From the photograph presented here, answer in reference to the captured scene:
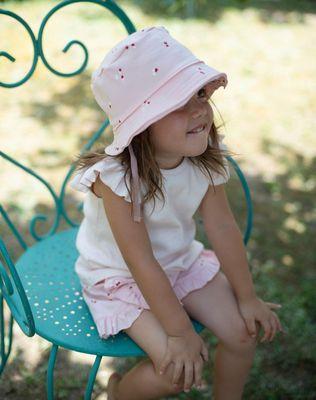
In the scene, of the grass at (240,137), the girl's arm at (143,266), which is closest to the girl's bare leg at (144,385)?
the girl's arm at (143,266)

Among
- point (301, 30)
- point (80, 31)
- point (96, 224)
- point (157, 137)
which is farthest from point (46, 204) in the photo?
point (301, 30)

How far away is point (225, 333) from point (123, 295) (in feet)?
1.01

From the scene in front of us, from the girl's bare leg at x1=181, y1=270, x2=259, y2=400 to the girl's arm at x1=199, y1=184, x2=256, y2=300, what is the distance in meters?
0.05

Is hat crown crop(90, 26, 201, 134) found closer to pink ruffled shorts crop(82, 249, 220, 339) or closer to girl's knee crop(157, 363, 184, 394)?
pink ruffled shorts crop(82, 249, 220, 339)

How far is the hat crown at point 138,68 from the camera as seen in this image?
1.43 metres

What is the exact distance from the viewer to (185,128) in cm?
150

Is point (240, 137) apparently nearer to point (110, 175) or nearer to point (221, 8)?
point (110, 175)

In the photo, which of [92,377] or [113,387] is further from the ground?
[92,377]

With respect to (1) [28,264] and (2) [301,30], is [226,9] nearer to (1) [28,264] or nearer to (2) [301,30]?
(2) [301,30]

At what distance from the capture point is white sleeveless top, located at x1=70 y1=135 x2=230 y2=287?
168cm

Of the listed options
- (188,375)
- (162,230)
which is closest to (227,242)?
(162,230)

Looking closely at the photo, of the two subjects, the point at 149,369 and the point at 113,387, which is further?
the point at 113,387

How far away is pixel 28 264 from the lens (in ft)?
6.30

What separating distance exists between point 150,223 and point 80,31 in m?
4.25
